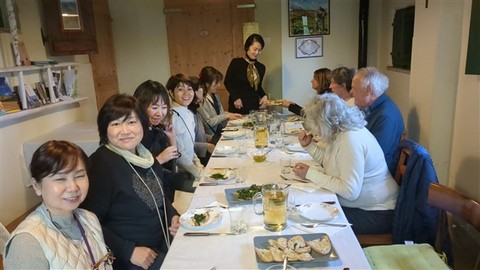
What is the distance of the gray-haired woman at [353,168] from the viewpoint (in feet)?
5.50

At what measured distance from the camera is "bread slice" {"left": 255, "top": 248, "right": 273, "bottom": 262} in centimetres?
112

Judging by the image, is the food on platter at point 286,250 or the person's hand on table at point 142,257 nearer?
the food on platter at point 286,250

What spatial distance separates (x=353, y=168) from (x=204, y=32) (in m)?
4.11

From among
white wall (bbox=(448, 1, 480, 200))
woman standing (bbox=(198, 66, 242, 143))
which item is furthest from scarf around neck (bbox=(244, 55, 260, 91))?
white wall (bbox=(448, 1, 480, 200))

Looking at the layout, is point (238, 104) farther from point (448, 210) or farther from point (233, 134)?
point (448, 210)

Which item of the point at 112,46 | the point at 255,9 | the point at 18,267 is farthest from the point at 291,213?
the point at 112,46

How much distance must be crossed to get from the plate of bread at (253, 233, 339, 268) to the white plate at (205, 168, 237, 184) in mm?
616

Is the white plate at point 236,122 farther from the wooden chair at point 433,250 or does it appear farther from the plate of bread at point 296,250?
the plate of bread at point 296,250

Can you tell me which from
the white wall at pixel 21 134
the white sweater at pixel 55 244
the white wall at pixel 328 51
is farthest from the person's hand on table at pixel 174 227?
the white wall at pixel 328 51

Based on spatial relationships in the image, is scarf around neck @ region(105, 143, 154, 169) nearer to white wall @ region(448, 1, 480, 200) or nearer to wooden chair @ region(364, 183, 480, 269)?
wooden chair @ region(364, 183, 480, 269)

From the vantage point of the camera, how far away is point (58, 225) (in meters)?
1.20

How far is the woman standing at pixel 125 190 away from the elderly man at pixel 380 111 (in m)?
1.38

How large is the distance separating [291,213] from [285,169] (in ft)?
1.88

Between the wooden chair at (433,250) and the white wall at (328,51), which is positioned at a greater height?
the white wall at (328,51)
